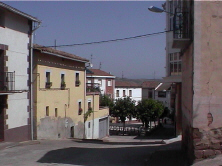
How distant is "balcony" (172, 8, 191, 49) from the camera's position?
32.2 ft

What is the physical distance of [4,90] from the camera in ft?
57.1

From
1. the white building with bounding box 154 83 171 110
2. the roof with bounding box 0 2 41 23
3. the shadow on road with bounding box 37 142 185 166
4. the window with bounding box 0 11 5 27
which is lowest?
the shadow on road with bounding box 37 142 185 166

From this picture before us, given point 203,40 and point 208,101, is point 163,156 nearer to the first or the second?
point 208,101

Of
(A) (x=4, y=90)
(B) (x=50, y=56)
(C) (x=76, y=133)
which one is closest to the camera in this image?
(A) (x=4, y=90)

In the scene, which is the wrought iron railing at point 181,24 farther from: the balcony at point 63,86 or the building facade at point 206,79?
the balcony at point 63,86

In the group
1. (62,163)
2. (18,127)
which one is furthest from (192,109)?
(18,127)

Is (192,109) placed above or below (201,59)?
below

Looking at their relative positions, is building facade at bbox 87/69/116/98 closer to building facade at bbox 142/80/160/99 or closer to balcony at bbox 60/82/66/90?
building facade at bbox 142/80/160/99

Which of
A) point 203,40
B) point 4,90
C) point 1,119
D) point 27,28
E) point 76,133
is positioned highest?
point 27,28

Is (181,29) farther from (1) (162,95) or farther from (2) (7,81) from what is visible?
(1) (162,95)

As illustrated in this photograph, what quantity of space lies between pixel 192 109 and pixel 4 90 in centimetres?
1101

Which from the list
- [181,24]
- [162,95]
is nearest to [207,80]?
[181,24]

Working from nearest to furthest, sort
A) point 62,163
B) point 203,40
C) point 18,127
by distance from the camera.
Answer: point 203,40 → point 62,163 → point 18,127

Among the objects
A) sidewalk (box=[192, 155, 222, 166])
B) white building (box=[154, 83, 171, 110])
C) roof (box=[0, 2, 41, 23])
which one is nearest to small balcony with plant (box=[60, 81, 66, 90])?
roof (box=[0, 2, 41, 23])
